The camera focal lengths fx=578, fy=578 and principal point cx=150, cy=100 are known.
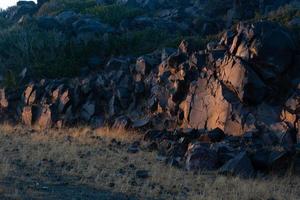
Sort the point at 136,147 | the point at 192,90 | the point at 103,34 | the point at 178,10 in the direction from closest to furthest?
the point at 136,147, the point at 192,90, the point at 103,34, the point at 178,10

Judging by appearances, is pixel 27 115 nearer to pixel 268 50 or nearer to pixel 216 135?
pixel 216 135

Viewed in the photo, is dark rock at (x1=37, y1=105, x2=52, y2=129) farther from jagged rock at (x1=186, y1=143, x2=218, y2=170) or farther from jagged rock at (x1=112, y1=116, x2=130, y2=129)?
jagged rock at (x1=186, y1=143, x2=218, y2=170)

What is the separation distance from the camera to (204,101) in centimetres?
1948

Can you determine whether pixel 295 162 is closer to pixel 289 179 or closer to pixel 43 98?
pixel 289 179

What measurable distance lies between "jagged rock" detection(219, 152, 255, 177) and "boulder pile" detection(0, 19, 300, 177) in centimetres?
2

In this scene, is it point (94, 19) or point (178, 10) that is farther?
point (178, 10)

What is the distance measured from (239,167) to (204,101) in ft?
19.4

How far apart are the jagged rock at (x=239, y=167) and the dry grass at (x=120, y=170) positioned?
1.19 ft

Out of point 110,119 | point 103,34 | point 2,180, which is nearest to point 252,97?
point 110,119

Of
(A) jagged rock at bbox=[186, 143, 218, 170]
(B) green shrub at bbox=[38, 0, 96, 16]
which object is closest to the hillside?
(A) jagged rock at bbox=[186, 143, 218, 170]

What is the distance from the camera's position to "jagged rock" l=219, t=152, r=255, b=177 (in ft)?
44.6

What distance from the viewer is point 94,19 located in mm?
34594

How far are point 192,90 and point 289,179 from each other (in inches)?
291

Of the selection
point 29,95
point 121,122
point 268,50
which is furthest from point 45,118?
point 268,50
